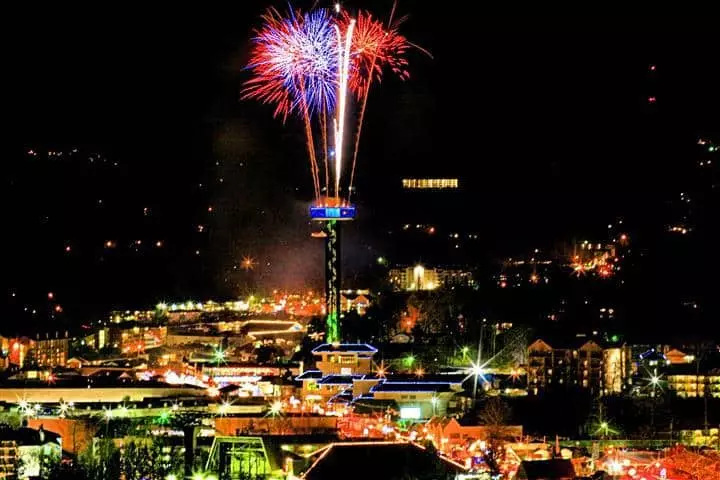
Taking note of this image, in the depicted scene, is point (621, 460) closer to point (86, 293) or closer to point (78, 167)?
point (86, 293)

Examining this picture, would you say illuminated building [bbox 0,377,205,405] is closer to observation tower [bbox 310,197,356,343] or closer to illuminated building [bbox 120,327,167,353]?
observation tower [bbox 310,197,356,343]

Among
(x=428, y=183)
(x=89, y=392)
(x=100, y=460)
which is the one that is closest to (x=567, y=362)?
(x=89, y=392)

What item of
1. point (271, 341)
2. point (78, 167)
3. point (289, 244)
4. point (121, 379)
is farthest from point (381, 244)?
point (121, 379)

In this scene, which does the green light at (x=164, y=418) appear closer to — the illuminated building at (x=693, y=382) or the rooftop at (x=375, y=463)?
the rooftop at (x=375, y=463)

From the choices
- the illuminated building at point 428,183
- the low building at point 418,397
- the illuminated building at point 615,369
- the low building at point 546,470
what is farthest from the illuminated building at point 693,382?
the illuminated building at point 428,183

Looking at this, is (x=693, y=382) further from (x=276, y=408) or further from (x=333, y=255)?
(x=276, y=408)
